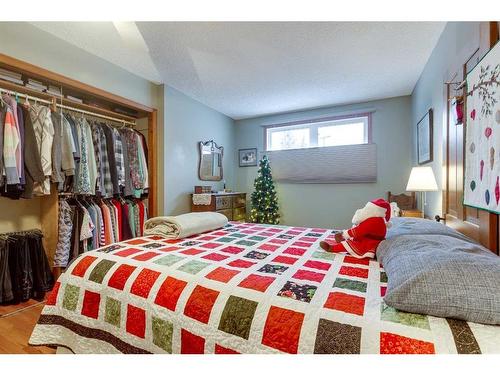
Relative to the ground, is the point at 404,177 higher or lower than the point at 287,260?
higher

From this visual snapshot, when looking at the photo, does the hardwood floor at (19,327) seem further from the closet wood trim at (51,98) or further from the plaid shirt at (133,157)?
the plaid shirt at (133,157)

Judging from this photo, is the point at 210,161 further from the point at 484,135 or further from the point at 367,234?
the point at 484,135

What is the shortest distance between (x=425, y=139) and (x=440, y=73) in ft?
2.39

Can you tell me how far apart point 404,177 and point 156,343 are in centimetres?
385

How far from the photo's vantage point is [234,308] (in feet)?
2.76

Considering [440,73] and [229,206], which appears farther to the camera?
[229,206]

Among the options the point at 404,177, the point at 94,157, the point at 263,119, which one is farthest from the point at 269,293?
the point at 263,119

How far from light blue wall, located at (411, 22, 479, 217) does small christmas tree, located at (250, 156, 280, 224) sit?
221cm

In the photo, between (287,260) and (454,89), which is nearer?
(287,260)

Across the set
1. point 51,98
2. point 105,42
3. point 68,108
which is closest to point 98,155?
point 68,108

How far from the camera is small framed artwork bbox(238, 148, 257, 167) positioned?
4656 millimetres
